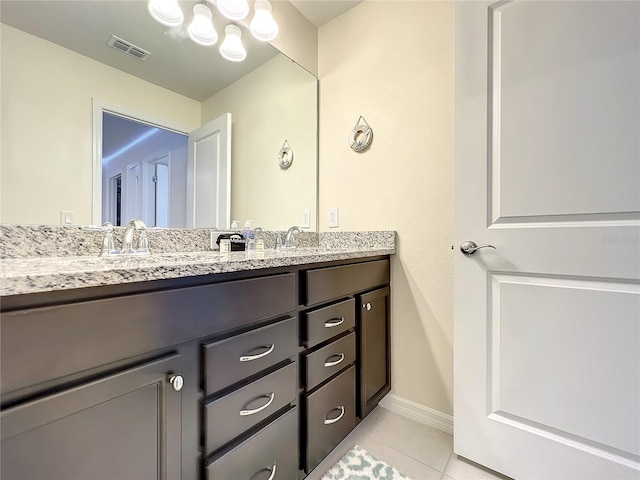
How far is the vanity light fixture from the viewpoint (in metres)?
1.19

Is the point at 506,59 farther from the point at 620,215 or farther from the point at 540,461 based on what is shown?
the point at 540,461

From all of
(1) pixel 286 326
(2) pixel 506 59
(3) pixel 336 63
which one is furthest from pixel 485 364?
(3) pixel 336 63

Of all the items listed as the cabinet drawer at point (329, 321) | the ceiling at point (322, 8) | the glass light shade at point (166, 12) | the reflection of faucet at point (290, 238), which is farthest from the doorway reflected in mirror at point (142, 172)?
the ceiling at point (322, 8)

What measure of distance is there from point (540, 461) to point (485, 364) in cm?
36

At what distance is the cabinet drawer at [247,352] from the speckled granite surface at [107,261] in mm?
194

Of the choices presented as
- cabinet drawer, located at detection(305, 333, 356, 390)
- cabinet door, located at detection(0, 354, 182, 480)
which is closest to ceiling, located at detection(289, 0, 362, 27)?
cabinet drawer, located at detection(305, 333, 356, 390)

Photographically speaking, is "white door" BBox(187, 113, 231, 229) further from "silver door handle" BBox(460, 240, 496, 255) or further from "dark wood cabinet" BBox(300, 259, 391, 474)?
"silver door handle" BBox(460, 240, 496, 255)

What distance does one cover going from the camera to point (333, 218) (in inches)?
70.7

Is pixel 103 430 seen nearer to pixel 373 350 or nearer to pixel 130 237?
pixel 130 237

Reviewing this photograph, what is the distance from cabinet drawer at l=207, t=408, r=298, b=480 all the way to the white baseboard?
2.60 feet

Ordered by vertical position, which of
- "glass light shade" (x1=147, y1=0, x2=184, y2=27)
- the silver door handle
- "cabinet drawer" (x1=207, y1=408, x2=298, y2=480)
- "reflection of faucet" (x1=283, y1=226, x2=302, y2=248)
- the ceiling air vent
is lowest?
"cabinet drawer" (x1=207, y1=408, x2=298, y2=480)

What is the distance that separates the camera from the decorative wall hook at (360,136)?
163 centimetres

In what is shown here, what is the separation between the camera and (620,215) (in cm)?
90

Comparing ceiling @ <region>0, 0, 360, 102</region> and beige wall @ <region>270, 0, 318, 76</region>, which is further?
beige wall @ <region>270, 0, 318, 76</region>
